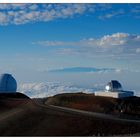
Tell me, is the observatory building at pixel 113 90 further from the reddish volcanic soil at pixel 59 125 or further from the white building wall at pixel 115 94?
the reddish volcanic soil at pixel 59 125

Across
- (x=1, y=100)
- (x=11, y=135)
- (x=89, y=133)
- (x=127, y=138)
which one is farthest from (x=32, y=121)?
(x=1, y=100)

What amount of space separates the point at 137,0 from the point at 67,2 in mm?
8429

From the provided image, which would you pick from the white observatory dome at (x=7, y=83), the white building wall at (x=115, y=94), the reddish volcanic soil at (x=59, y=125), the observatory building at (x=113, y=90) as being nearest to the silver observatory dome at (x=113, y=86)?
the observatory building at (x=113, y=90)

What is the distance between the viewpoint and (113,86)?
3041 inches

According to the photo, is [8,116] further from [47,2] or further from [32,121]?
[47,2]

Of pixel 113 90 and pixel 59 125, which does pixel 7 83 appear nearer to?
pixel 113 90

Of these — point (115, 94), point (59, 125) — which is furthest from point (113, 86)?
point (59, 125)

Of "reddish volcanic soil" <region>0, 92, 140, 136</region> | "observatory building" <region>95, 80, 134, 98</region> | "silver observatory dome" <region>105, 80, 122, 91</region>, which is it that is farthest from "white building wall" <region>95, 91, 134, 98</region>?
"reddish volcanic soil" <region>0, 92, 140, 136</region>

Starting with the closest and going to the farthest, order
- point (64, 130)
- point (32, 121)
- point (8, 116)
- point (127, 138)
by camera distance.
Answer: point (127, 138) → point (64, 130) → point (32, 121) → point (8, 116)

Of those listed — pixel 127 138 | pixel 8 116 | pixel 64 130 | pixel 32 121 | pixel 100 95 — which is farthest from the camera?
pixel 100 95

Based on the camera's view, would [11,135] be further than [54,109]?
No

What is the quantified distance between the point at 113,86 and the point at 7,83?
21003mm

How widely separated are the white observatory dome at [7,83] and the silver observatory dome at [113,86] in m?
19.1

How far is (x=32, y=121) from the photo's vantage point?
60.3m
